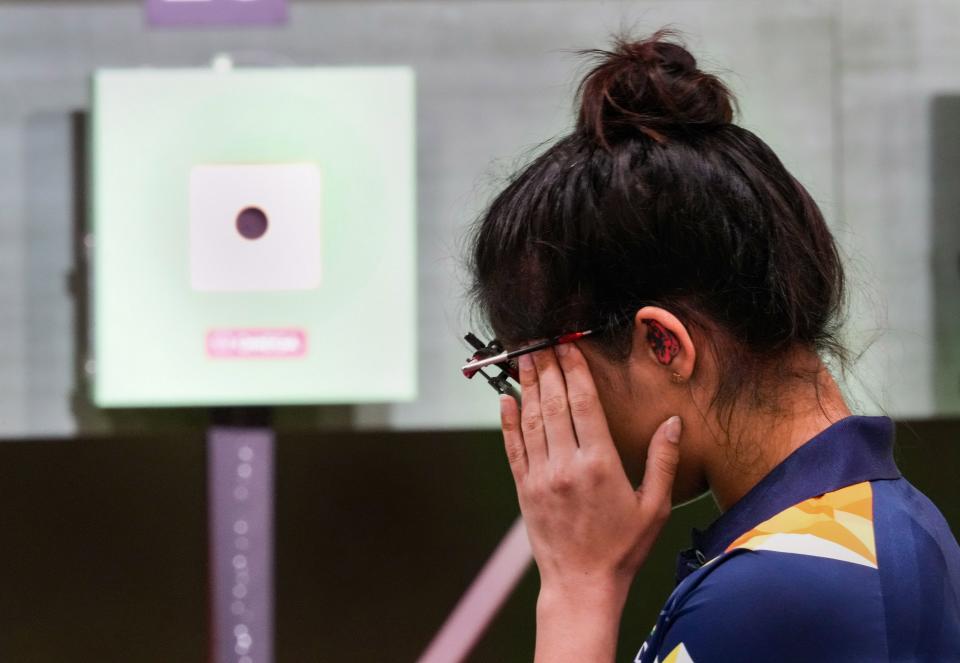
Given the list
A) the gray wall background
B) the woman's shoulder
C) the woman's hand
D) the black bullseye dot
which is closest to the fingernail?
the woman's hand

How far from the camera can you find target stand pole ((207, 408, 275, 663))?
202 centimetres

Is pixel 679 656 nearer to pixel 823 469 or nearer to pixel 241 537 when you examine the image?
pixel 823 469

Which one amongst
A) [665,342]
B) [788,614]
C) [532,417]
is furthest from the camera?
[532,417]

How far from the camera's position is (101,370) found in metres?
1.98

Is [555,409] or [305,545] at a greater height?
[555,409]

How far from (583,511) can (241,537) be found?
133 cm

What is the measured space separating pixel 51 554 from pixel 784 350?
1652mm

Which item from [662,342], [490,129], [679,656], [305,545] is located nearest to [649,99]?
[662,342]

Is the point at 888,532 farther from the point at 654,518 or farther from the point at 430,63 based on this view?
the point at 430,63

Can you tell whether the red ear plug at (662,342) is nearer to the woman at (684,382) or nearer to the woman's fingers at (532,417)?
the woman at (684,382)

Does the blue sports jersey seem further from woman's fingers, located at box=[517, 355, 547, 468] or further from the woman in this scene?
woman's fingers, located at box=[517, 355, 547, 468]

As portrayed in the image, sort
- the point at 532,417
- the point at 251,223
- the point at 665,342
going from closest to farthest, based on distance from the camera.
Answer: the point at 665,342, the point at 532,417, the point at 251,223

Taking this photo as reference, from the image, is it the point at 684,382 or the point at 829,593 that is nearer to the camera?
the point at 829,593

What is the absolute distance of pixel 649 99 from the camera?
2.73 feet
